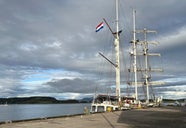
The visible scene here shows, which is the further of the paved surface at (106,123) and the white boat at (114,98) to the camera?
the white boat at (114,98)

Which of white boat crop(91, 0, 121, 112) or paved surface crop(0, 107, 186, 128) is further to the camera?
white boat crop(91, 0, 121, 112)

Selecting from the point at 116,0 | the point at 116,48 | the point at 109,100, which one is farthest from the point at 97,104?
the point at 116,0

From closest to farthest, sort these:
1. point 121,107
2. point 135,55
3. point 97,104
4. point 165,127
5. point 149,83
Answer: point 165,127, point 121,107, point 97,104, point 135,55, point 149,83

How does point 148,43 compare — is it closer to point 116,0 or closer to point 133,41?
point 133,41

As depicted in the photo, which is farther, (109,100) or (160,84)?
(160,84)

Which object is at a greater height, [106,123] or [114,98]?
[114,98]

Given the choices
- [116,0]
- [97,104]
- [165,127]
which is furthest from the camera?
[116,0]

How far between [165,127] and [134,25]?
227ft

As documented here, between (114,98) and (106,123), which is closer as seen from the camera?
(106,123)

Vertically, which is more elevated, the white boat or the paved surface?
the white boat

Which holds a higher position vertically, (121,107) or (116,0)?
(116,0)

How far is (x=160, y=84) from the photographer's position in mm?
103125

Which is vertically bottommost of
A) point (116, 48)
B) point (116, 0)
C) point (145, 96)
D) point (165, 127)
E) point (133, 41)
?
point (165, 127)

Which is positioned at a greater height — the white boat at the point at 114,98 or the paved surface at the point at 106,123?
the white boat at the point at 114,98
